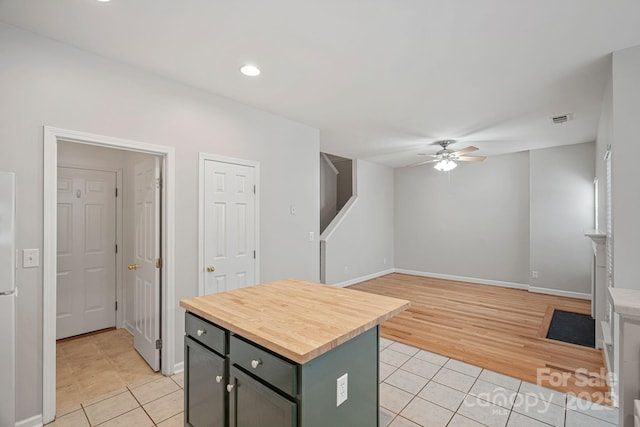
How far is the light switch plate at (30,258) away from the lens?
206 cm

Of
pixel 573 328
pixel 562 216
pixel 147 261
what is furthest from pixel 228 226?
pixel 562 216

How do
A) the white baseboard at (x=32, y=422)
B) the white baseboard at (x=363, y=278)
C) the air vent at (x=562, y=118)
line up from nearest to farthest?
1. the white baseboard at (x=32, y=422)
2. the air vent at (x=562, y=118)
3. the white baseboard at (x=363, y=278)

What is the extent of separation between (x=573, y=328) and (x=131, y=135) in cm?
541

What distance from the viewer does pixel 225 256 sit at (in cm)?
318

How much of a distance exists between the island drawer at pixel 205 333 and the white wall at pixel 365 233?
4.07m

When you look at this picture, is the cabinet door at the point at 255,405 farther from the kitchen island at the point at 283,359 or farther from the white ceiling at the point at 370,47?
the white ceiling at the point at 370,47

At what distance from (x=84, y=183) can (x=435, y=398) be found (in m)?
4.34

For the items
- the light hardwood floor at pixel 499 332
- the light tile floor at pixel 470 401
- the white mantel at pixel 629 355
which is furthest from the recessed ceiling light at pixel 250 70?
the light hardwood floor at pixel 499 332

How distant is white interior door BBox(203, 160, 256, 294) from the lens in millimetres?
3043

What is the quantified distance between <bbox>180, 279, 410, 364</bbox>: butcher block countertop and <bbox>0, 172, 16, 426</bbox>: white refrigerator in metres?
0.96

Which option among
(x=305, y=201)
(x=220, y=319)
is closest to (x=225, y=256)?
(x=305, y=201)

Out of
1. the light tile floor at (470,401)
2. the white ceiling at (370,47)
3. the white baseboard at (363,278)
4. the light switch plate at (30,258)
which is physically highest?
the white ceiling at (370,47)

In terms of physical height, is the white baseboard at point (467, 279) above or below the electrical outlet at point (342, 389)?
below

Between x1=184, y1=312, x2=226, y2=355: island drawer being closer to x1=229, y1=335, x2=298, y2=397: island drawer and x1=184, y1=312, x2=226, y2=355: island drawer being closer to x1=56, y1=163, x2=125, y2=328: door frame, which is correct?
x1=229, y1=335, x2=298, y2=397: island drawer
